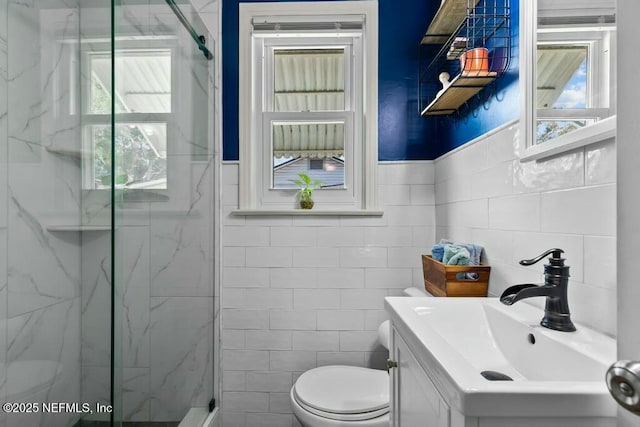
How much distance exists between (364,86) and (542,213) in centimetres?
129

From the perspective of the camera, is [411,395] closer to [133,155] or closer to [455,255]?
[455,255]

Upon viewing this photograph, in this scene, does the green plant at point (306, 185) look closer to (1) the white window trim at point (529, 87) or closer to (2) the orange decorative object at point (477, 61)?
(2) the orange decorative object at point (477, 61)

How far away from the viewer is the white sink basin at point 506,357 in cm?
53

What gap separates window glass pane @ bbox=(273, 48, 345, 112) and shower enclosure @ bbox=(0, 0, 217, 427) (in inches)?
20.1

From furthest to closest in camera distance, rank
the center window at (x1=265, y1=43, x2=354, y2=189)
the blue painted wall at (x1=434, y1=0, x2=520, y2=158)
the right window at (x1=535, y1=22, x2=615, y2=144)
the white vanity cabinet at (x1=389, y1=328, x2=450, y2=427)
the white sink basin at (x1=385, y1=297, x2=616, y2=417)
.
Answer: the center window at (x1=265, y1=43, x2=354, y2=189) < the blue painted wall at (x1=434, y1=0, x2=520, y2=158) < the right window at (x1=535, y1=22, x2=615, y2=144) < the white vanity cabinet at (x1=389, y1=328, x2=450, y2=427) < the white sink basin at (x1=385, y1=297, x2=616, y2=417)

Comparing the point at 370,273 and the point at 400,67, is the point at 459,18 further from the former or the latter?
the point at 370,273

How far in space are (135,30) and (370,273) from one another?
1501 mm

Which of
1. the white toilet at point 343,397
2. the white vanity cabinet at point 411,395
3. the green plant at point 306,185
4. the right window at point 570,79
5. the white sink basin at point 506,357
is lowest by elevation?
the white toilet at point 343,397

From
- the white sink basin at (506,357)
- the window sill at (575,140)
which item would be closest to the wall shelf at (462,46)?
the window sill at (575,140)

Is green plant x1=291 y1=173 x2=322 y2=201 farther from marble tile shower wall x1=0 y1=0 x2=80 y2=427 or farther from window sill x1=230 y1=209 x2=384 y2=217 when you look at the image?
marble tile shower wall x1=0 y1=0 x2=80 y2=427

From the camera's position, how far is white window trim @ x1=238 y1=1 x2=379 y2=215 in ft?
6.72

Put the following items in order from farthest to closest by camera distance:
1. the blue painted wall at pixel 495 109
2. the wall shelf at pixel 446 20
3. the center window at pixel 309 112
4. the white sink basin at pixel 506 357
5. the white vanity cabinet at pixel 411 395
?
the center window at pixel 309 112 < the wall shelf at pixel 446 20 < the blue painted wall at pixel 495 109 < the white vanity cabinet at pixel 411 395 < the white sink basin at pixel 506 357

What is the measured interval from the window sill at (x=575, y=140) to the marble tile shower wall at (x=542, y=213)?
Result: 2cm

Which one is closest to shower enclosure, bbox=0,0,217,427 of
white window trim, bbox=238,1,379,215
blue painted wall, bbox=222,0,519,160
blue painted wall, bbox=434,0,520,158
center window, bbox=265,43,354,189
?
white window trim, bbox=238,1,379,215
